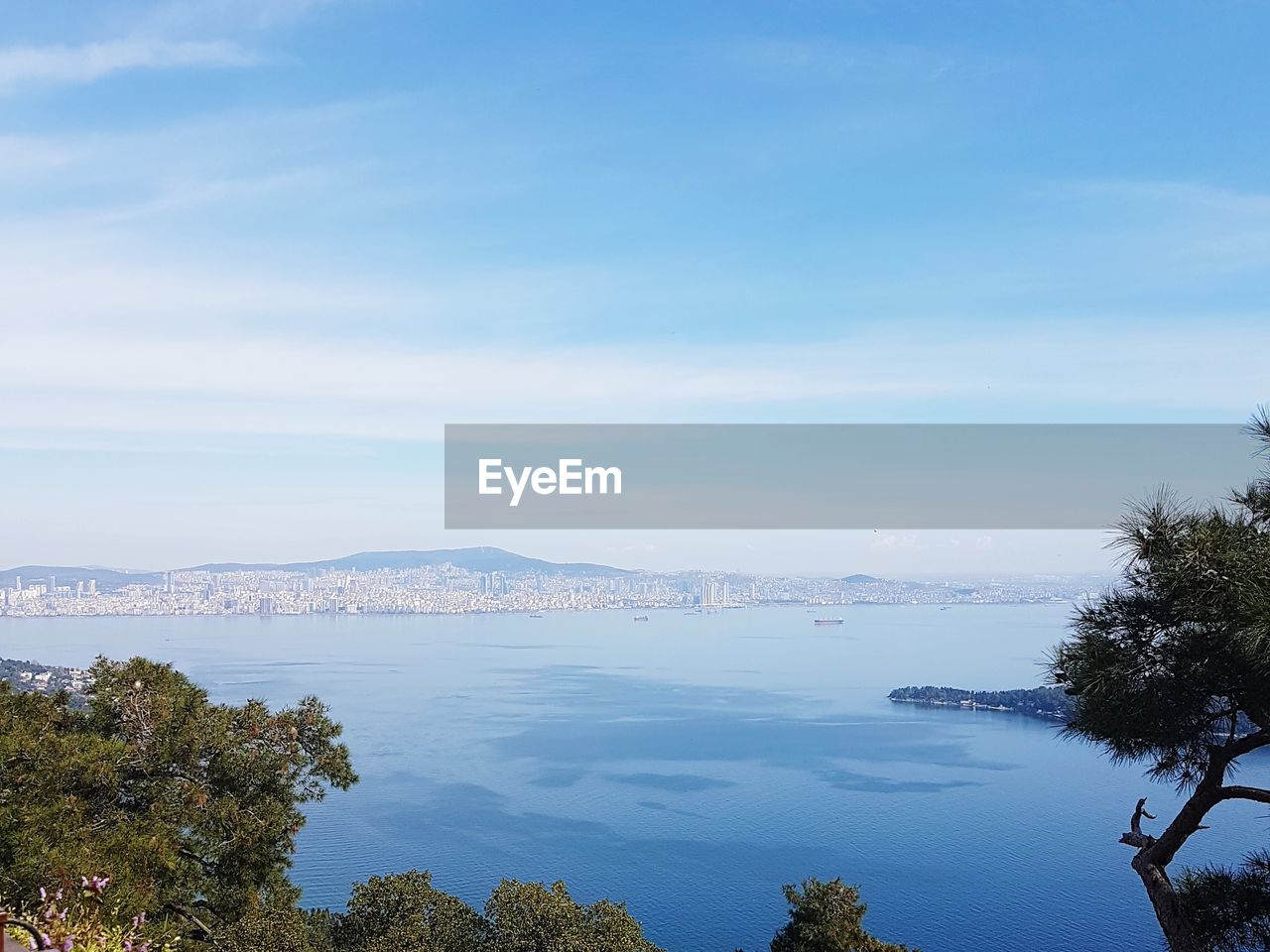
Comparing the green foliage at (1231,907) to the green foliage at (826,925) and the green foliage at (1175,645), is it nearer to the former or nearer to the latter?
the green foliage at (1175,645)

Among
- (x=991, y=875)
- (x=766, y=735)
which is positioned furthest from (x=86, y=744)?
(x=766, y=735)

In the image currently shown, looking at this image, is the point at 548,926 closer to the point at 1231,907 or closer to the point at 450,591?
the point at 1231,907

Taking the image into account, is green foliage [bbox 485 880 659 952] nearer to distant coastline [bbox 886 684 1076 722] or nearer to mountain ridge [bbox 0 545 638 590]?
distant coastline [bbox 886 684 1076 722]

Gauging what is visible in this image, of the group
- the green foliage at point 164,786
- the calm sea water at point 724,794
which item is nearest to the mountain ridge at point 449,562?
the calm sea water at point 724,794

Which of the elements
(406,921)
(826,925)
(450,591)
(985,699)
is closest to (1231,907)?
(826,925)

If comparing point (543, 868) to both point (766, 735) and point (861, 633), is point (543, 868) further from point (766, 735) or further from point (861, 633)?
point (861, 633)

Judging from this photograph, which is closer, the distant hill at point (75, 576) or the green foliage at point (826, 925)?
the green foliage at point (826, 925)
